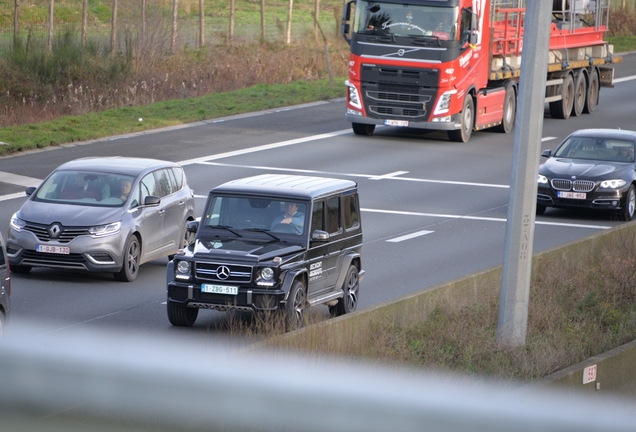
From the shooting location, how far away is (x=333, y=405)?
88.4 inches

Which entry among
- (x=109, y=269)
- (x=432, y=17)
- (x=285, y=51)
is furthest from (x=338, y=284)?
(x=285, y=51)

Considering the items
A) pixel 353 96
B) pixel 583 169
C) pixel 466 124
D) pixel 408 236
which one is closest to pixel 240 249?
pixel 408 236

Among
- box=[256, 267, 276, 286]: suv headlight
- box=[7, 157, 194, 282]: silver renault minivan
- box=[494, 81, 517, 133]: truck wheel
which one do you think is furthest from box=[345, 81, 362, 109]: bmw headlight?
box=[256, 267, 276, 286]: suv headlight

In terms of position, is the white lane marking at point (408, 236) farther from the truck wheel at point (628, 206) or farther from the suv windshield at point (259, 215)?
the suv windshield at point (259, 215)

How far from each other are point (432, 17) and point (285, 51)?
1870 centimetres

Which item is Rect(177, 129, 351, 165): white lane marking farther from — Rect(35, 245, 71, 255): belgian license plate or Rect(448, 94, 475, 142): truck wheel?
Rect(35, 245, 71, 255): belgian license plate

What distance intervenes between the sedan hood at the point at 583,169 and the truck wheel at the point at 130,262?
29.5ft

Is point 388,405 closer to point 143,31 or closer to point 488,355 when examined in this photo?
point 488,355

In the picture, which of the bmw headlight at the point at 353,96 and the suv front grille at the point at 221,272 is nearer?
the suv front grille at the point at 221,272

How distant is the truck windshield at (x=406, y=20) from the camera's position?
28.2m

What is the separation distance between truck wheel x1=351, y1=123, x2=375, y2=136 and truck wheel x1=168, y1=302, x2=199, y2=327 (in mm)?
18464

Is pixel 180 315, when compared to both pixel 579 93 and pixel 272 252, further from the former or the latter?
pixel 579 93

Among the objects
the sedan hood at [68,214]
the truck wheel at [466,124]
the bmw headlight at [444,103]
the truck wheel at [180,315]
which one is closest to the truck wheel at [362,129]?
the truck wheel at [466,124]

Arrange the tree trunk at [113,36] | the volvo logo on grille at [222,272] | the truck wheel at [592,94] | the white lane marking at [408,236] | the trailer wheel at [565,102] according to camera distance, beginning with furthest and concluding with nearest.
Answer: the tree trunk at [113,36] → the truck wheel at [592,94] → the trailer wheel at [565,102] → the white lane marking at [408,236] → the volvo logo on grille at [222,272]
